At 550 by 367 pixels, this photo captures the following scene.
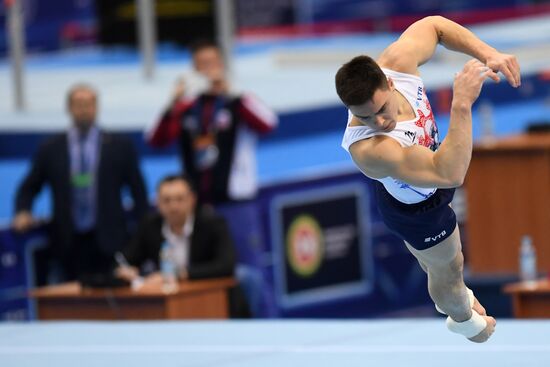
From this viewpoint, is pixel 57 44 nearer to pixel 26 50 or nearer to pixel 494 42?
pixel 26 50

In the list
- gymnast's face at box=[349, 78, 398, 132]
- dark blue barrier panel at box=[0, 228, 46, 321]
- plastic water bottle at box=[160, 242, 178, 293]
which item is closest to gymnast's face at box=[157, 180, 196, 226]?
plastic water bottle at box=[160, 242, 178, 293]

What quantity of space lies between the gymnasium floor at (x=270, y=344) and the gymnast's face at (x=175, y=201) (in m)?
0.76

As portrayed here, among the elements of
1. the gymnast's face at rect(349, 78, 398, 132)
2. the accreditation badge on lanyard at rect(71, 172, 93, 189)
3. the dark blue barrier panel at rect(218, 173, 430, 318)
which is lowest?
the dark blue barrier panel at rect(218, 173, 430, 318)

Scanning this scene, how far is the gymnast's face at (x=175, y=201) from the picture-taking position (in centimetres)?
754

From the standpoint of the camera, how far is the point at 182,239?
7730 mm

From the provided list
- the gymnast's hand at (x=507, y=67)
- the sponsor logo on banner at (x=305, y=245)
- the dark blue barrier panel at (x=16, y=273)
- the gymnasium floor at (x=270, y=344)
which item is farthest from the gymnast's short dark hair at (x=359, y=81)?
the sponsor logo on banner at (x=305, y=245)

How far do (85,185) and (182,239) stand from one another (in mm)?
750

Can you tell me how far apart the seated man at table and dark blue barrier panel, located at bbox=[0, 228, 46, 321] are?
66 cm

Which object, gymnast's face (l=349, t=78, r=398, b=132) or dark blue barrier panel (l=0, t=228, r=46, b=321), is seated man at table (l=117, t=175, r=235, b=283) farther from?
gymnast's face (l=349, t=78, r=398, b=132)

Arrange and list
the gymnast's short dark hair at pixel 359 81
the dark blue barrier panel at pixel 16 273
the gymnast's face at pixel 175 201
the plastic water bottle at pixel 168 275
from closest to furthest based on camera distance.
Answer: the gymnast's short dark hair at pixel 359 81 → the plastic water bottle at pixel 168 275 → the gymnast's face at pixel 175 201 → the dark blue barrier panel at pixel 16 273

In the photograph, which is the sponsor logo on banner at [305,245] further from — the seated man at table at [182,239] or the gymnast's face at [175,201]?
the gymnast's face at [175,201]

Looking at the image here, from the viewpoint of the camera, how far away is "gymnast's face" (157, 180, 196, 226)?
7.54m

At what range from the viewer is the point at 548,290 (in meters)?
7.29

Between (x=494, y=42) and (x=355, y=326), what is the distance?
794cm
